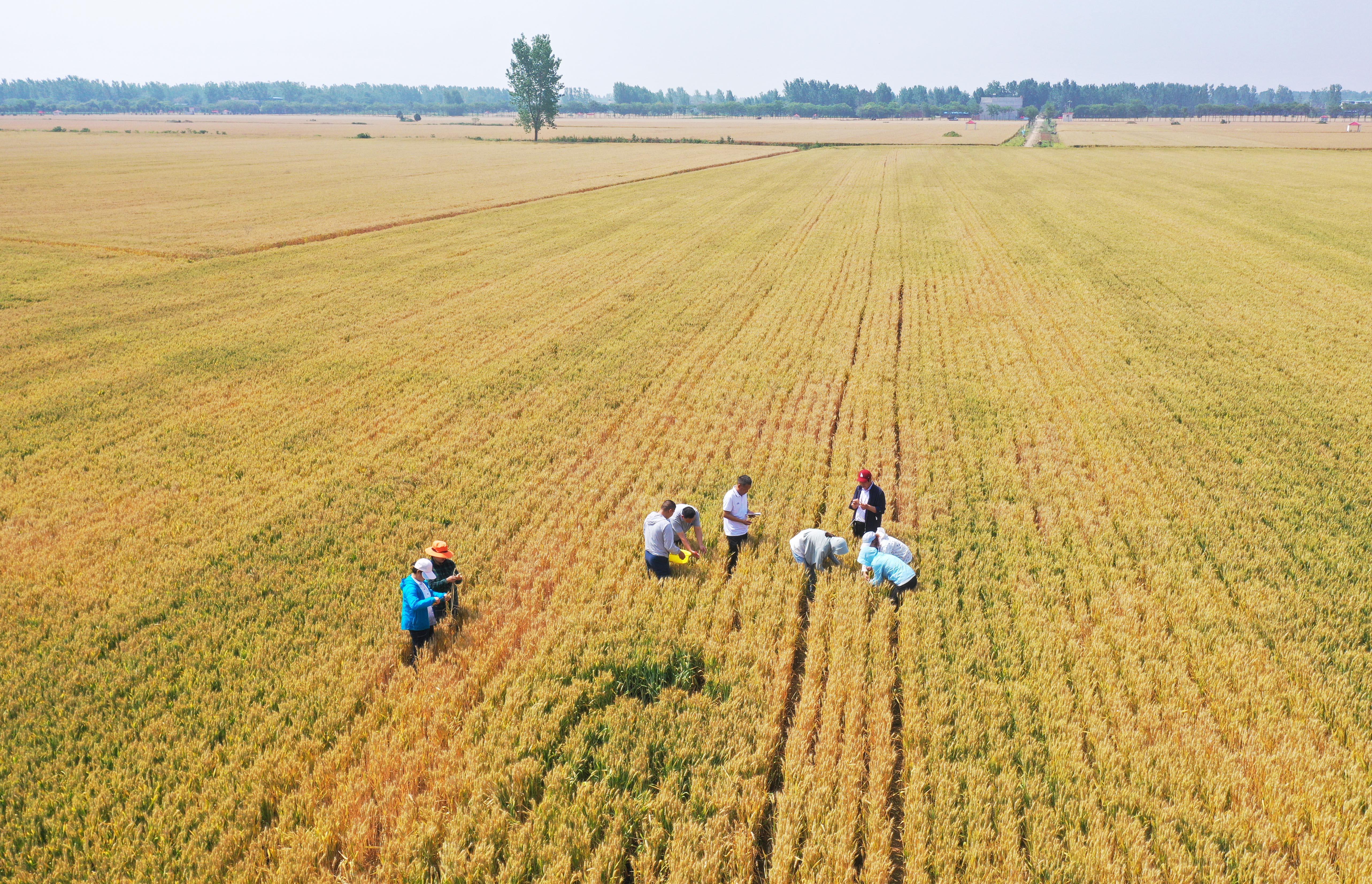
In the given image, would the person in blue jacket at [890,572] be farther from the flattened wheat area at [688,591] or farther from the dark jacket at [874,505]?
the dark jacket at [874,505]

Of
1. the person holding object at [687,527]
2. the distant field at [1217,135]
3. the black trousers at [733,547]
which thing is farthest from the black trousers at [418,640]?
the distant field at [1217,135]

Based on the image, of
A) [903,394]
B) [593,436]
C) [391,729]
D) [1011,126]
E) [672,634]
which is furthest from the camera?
[1011,126]

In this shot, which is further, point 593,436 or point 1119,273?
point 1119,273

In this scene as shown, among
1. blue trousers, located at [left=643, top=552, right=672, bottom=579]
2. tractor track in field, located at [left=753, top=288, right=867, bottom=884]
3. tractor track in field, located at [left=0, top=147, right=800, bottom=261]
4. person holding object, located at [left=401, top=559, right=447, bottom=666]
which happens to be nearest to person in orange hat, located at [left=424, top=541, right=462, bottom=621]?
person holding object, located at [left=401, top=559, right=447, bottom=666]

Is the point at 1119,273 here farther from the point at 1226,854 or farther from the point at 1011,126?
the point at 1011,126

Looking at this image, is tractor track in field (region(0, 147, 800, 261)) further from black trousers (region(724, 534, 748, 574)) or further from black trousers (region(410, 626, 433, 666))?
black trousers (region(724, 534, 748, 574))

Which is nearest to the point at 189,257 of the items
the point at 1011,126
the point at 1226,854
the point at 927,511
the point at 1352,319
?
the point at 927,511

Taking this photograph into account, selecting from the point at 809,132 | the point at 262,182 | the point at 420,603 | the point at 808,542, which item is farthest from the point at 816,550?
the point at 809,132

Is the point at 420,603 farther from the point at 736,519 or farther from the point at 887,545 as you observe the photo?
the point at 887,545
